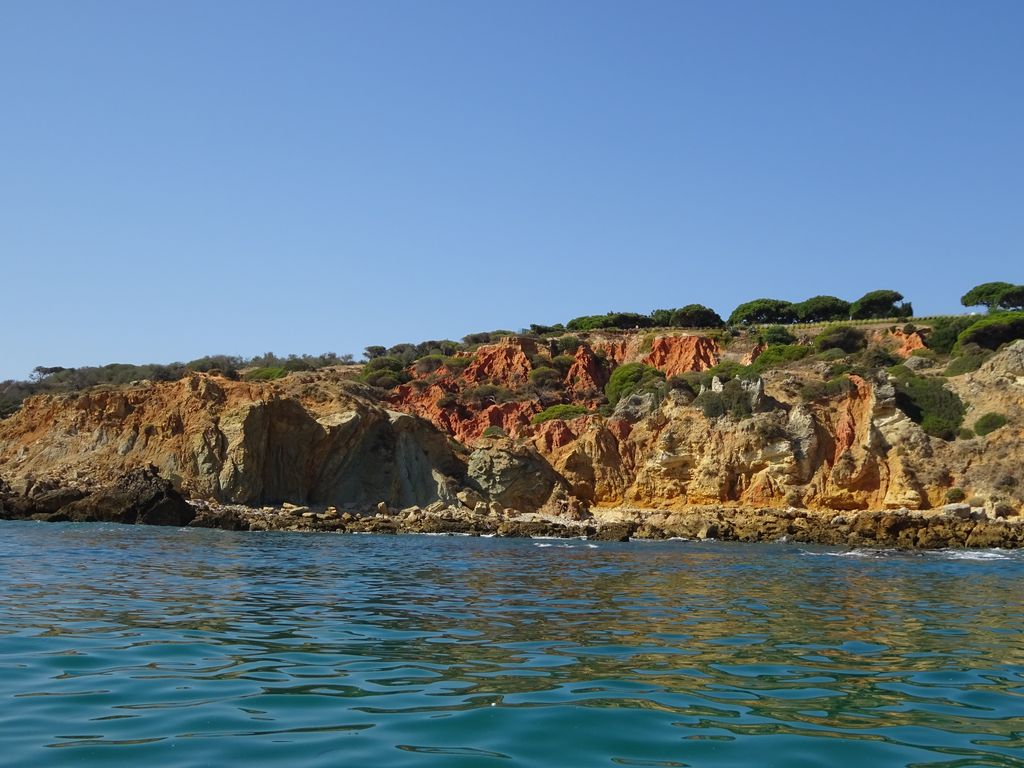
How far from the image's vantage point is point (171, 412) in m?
45.6

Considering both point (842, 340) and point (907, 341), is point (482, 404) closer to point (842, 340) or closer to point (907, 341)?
point (842, 340)

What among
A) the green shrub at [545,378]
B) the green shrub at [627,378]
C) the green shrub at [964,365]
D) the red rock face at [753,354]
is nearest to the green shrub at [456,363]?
the green shrub at [545,378]

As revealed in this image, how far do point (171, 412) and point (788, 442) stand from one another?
105 feet

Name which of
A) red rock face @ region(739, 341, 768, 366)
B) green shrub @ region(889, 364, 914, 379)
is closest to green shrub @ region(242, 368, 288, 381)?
red rock face @ region(739, 341, 768, 366)

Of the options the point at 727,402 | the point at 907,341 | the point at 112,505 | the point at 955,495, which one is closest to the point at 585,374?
the point at 907,341

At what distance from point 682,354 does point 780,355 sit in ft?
31.3

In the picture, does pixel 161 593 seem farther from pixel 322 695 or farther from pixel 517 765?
pixel 517 765

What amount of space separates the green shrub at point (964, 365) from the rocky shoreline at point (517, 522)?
17859mm

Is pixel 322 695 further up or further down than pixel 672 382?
further down

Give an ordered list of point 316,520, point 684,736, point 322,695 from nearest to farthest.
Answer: point 684,736 < point 322,695 < point 316,520

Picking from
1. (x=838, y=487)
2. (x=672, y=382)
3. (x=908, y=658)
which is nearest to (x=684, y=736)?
(x=908, y=658)

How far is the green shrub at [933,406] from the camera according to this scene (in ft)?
160

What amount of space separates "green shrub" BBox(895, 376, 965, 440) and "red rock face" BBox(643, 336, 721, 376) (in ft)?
79.1

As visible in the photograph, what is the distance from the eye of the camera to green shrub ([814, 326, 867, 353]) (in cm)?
7294
